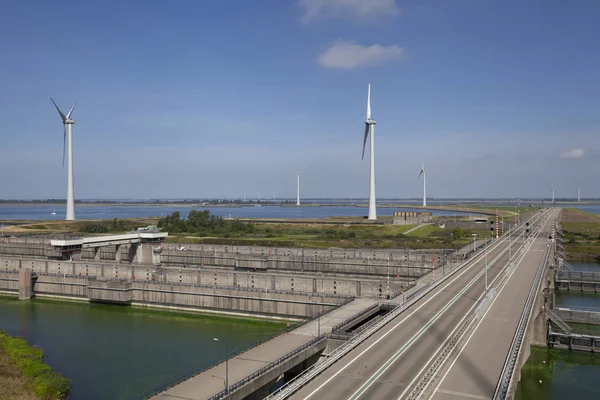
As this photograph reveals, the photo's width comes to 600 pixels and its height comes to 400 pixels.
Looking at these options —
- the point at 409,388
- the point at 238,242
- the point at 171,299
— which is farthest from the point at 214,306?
the point at 238,242

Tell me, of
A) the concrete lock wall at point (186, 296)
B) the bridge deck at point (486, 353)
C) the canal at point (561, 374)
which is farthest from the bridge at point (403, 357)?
the concrete lock wall at point (186, 296)

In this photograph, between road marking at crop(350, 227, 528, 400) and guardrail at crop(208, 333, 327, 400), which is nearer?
road marking at crop(350, 227, 528, 400)

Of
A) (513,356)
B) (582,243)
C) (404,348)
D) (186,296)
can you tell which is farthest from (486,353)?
(582,243)

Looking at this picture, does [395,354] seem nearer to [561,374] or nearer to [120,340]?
[561,374]

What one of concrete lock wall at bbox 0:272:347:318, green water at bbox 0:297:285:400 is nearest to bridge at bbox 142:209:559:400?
green water at bbox 0:297:285:400

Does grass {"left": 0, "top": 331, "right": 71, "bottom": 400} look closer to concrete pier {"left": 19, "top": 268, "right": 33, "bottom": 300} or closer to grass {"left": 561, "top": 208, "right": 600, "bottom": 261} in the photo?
concrete pier {"left": 19, "top": 268, "right": 33, "bottom": 300}
